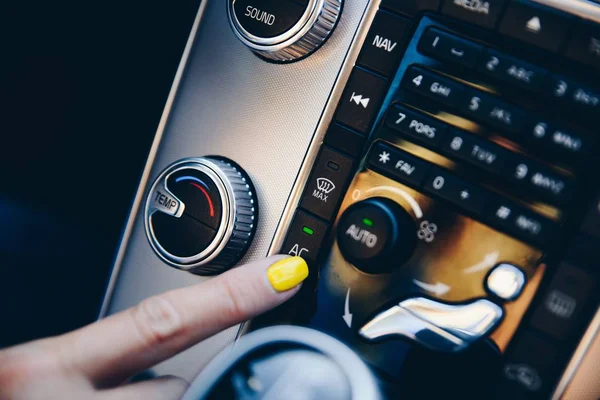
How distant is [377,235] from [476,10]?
0.20 meters

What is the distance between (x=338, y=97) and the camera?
464mm

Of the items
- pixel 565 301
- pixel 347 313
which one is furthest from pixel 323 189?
pixel 565 301

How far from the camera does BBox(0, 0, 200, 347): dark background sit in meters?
0.52

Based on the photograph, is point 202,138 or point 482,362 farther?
point 202,138

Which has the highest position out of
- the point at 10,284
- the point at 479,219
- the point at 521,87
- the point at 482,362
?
the point at 521,87

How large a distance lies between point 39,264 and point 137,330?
0.71 ft

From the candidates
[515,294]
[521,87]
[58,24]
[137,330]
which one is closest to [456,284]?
[515,294]

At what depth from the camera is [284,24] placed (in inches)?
17.7

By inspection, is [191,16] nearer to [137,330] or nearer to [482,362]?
[137,330]

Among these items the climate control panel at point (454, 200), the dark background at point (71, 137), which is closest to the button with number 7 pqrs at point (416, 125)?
the climate control panel at point (454, 200)

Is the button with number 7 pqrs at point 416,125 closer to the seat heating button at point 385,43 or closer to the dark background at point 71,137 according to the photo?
the seat heating button at point 385,43

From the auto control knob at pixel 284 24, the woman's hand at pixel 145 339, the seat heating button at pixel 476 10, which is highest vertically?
the seat heating button at pixel 476 10

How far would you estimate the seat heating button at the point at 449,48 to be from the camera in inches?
16.4

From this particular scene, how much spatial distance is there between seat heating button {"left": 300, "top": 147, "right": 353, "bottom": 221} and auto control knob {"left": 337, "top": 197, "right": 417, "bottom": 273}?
0.02m
